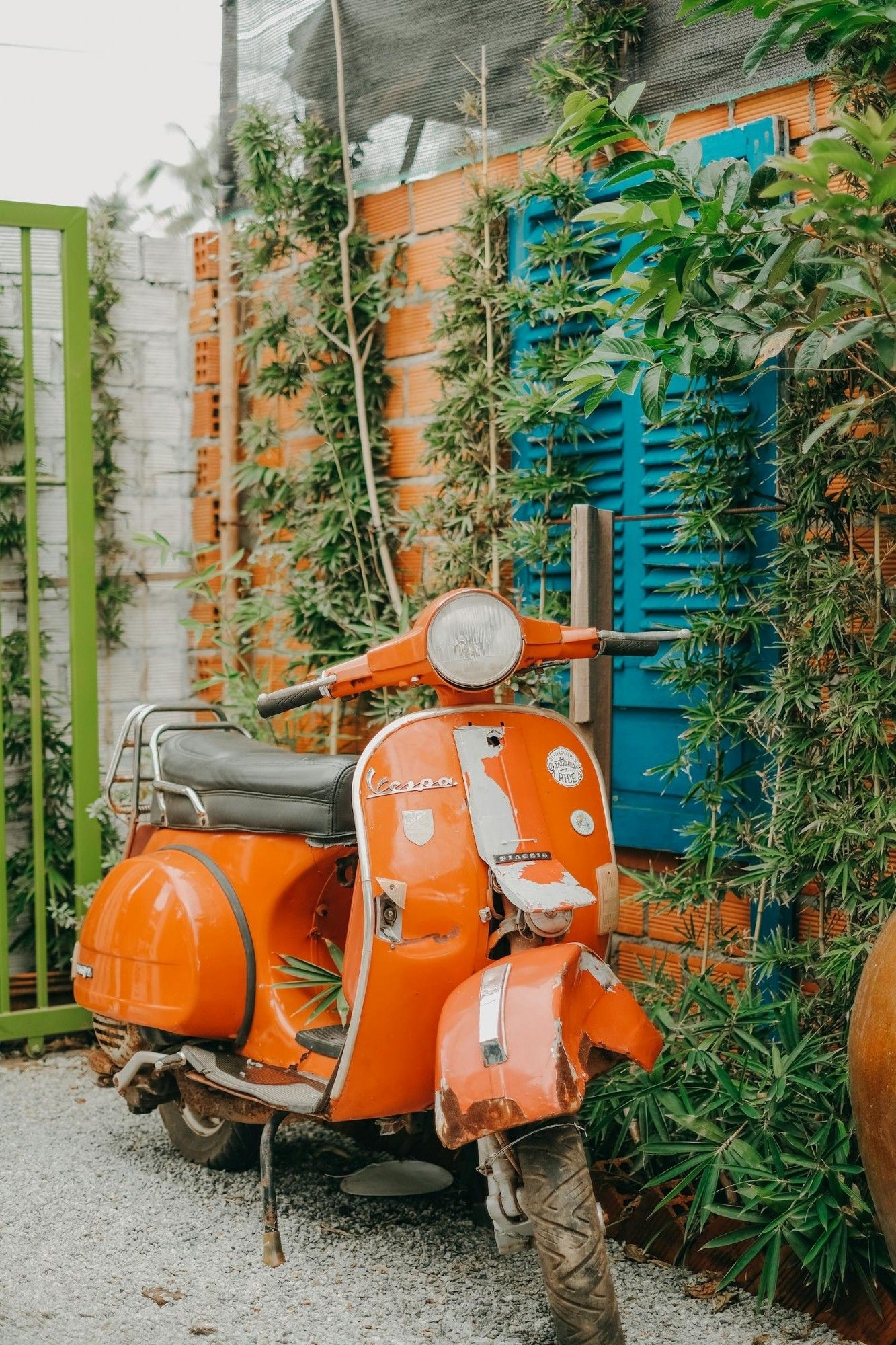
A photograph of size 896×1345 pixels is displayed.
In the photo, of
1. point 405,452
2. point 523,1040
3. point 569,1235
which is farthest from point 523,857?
point 405,452

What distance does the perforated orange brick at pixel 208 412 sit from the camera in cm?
459

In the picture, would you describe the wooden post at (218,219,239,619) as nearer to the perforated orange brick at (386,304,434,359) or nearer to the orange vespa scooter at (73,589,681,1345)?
the perforated orange brick at (386,304,434,359)

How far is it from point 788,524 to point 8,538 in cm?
249

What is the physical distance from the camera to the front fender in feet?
6.71

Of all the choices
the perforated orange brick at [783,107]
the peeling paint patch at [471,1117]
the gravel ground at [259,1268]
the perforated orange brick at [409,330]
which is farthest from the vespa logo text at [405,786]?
the perforated orange brick at [409,330]

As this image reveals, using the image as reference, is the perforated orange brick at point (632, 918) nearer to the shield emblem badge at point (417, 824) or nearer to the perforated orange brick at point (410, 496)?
the shield emblem badge at point (417, 824)

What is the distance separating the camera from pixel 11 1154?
315 cm

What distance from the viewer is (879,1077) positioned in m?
1.91

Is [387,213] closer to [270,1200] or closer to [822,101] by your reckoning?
[822,101]

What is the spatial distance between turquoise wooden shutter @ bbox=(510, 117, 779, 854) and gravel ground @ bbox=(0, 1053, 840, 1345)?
3.12 feet

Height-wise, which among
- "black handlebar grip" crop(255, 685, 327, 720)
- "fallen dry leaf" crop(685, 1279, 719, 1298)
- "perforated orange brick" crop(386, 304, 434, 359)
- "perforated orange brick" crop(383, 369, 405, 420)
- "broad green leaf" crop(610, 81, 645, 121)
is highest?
"broad green leaf" crop(610, 81, 645, 121)

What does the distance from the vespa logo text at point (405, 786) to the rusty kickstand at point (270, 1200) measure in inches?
26.8

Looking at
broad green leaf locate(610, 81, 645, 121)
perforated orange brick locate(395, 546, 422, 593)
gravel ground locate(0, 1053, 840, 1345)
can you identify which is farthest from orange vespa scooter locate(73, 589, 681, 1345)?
perforated orange brick locate(395, 546, 422, 593)

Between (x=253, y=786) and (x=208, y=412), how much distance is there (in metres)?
2.16
